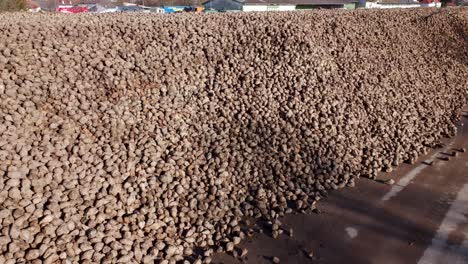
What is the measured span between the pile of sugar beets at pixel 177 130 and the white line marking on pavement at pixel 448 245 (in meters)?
2.19

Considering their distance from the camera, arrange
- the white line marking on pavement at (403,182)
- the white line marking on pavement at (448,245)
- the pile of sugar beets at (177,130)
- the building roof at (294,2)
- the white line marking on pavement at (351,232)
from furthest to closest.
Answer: the building roof at (294,2), the white line marking on pavement at (403,182), the white line marking on pavement at (351,232), the white line marking on pavement at (448,245), the pile of sugar beets at (177,130)

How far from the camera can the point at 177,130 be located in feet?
29.3

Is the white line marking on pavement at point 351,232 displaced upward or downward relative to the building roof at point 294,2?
downward

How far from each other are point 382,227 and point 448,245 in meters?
1.41

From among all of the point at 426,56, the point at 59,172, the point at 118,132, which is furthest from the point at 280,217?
the point at 426,56

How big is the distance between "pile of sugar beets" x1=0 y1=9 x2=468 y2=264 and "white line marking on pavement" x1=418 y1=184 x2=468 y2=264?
2187 millimetres

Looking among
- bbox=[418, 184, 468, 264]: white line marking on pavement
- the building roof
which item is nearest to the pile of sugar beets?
bbox=[418, 184, 468, 264]: white line marking on pavement

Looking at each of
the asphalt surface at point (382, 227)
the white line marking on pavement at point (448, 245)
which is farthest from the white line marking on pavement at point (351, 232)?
the white line marking on pavement at point (448, 245)

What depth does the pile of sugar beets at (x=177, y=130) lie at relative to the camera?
21.2 ft


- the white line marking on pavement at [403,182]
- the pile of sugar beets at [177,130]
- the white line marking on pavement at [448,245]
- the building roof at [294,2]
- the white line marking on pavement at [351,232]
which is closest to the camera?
the pile of sugar beets at [177,130]

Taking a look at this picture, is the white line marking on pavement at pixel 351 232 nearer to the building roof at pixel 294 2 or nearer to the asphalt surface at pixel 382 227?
the asphalt surface at pixel 382 227

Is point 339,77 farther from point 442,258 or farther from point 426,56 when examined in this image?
point 426,56

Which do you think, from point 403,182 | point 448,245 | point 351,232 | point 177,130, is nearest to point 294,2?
point 403,182

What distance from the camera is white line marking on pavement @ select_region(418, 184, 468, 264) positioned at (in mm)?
7406
